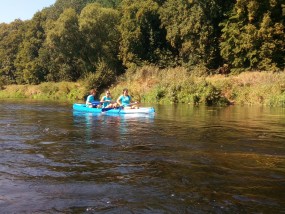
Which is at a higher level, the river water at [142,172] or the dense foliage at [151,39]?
the dense foliage at [151,39]

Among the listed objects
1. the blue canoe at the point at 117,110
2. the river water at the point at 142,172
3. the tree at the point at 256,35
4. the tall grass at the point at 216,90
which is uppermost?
the tree at the point at 256,35

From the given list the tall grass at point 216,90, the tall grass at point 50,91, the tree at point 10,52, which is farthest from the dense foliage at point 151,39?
the tall grass at point 216,90

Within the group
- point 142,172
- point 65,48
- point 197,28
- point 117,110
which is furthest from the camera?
point 65,48

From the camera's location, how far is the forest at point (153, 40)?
119ft

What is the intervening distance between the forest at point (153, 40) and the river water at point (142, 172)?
25723mm

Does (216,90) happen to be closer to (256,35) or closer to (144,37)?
(256,35)

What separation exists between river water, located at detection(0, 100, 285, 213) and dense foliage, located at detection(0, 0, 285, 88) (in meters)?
25.8

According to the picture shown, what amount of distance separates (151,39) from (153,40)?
0.29 m

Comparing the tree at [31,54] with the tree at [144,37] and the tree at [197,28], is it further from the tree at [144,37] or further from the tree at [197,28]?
the tree at [197,28]

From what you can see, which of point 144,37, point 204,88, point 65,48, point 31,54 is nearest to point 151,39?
point 144,37

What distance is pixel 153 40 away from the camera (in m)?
47.5

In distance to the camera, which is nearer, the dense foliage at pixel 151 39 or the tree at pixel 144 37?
the dense foliage at pixel 151 39

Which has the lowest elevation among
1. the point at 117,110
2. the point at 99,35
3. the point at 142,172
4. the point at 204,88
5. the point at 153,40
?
the point at 142,172

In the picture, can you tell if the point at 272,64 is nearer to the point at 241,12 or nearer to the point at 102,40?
the point at 241,12
